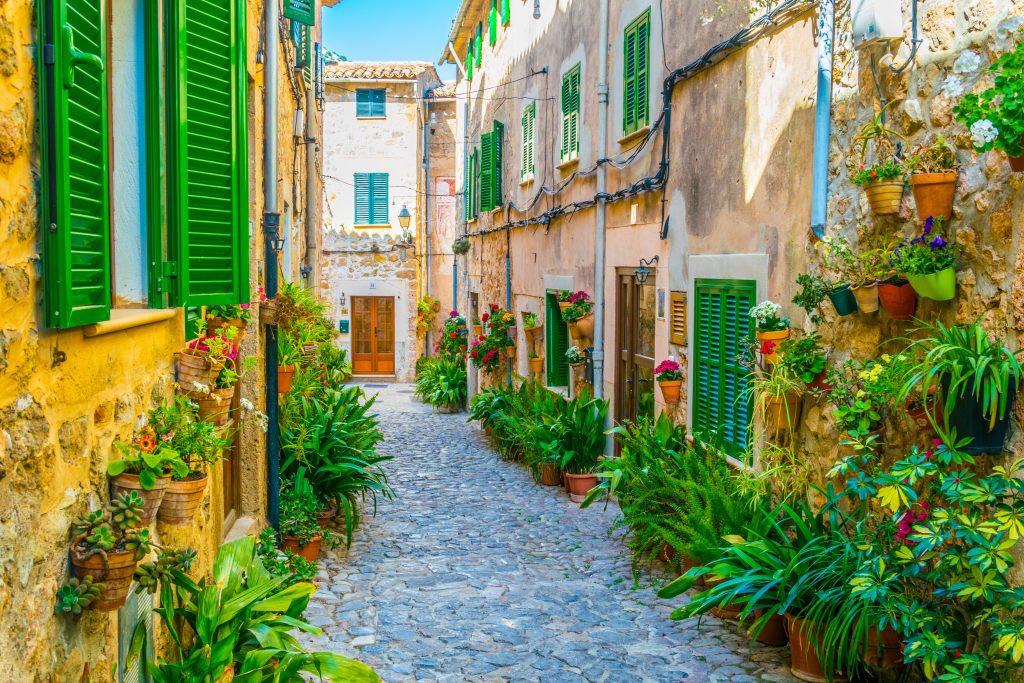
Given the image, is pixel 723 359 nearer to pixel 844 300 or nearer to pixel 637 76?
pixel 844 300

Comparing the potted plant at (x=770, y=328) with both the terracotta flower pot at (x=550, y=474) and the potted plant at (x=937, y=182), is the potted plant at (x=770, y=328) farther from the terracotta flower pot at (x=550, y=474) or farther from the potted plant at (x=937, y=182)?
the terracotta flower pot at (x=550, y=474)

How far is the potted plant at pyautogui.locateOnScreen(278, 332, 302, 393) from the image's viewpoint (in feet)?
25.9

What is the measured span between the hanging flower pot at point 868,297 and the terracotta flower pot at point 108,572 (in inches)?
137

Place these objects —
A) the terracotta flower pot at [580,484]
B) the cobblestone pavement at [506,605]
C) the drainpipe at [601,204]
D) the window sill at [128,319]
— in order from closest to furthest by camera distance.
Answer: the window sill at [128,319] → the cobblestone pavement at [506,605] → the terracotta flower pot at [580,484] → the drainpipe at [601,204]

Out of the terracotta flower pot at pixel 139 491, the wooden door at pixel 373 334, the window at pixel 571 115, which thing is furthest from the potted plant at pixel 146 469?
the wooden door at pixel 373 334

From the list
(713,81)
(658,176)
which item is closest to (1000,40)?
(713,81)

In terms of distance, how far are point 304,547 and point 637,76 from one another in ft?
16.7

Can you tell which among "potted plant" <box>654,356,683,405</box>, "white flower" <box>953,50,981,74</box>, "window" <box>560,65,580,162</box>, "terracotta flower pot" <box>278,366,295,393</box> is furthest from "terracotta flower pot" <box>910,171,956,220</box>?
"window" <box>560,65,580,162</box>

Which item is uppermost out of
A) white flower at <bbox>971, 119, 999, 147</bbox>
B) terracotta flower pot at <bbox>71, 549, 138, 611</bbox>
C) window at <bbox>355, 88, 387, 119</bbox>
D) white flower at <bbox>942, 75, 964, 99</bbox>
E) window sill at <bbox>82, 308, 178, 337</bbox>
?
window at <bbox>355, 88, 387, 119</bbox>

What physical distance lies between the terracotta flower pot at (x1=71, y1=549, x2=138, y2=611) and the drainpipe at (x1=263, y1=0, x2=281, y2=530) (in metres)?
4.25

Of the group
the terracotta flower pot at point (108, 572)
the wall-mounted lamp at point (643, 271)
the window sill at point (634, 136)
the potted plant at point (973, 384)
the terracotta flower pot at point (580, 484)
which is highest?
the window sill at point (634, 136)

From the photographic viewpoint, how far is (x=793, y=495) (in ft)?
18.8

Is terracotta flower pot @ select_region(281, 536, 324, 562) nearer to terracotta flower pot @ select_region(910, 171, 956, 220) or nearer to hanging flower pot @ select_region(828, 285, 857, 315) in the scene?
hanging flower pot @ select_region(828, 285, 857, 315)

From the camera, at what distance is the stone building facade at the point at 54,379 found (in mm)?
2488
